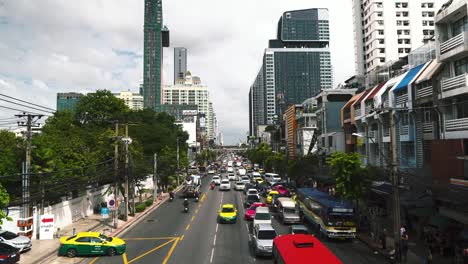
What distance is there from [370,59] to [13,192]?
77201mm

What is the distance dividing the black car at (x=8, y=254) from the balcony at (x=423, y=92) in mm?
32574

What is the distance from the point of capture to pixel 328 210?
91.5ft

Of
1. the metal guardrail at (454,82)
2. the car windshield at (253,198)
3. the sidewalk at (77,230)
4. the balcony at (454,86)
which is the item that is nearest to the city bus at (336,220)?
the balcony at (454,86)

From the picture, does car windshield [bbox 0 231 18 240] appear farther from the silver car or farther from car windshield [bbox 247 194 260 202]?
car windshield [bbox 247 194 260 202]

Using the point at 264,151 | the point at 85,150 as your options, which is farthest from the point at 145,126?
the point at 264,151

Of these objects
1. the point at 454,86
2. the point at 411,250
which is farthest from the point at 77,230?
the point at 454,86

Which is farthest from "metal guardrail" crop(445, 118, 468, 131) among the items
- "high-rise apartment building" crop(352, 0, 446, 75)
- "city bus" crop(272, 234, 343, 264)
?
"high-rise apartment building" crop(352, 0, 446, 75)

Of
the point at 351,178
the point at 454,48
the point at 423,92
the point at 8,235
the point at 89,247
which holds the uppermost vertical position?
the point at 454,48

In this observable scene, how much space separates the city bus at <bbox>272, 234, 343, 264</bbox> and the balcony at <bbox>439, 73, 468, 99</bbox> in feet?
57.4

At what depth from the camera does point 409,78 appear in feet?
117

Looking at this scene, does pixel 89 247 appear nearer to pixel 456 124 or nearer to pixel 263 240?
pixel 263 240

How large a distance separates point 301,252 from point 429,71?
23.3 m

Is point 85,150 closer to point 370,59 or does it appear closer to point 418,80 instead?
point 418,80

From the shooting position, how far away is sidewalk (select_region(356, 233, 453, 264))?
22741 mm
